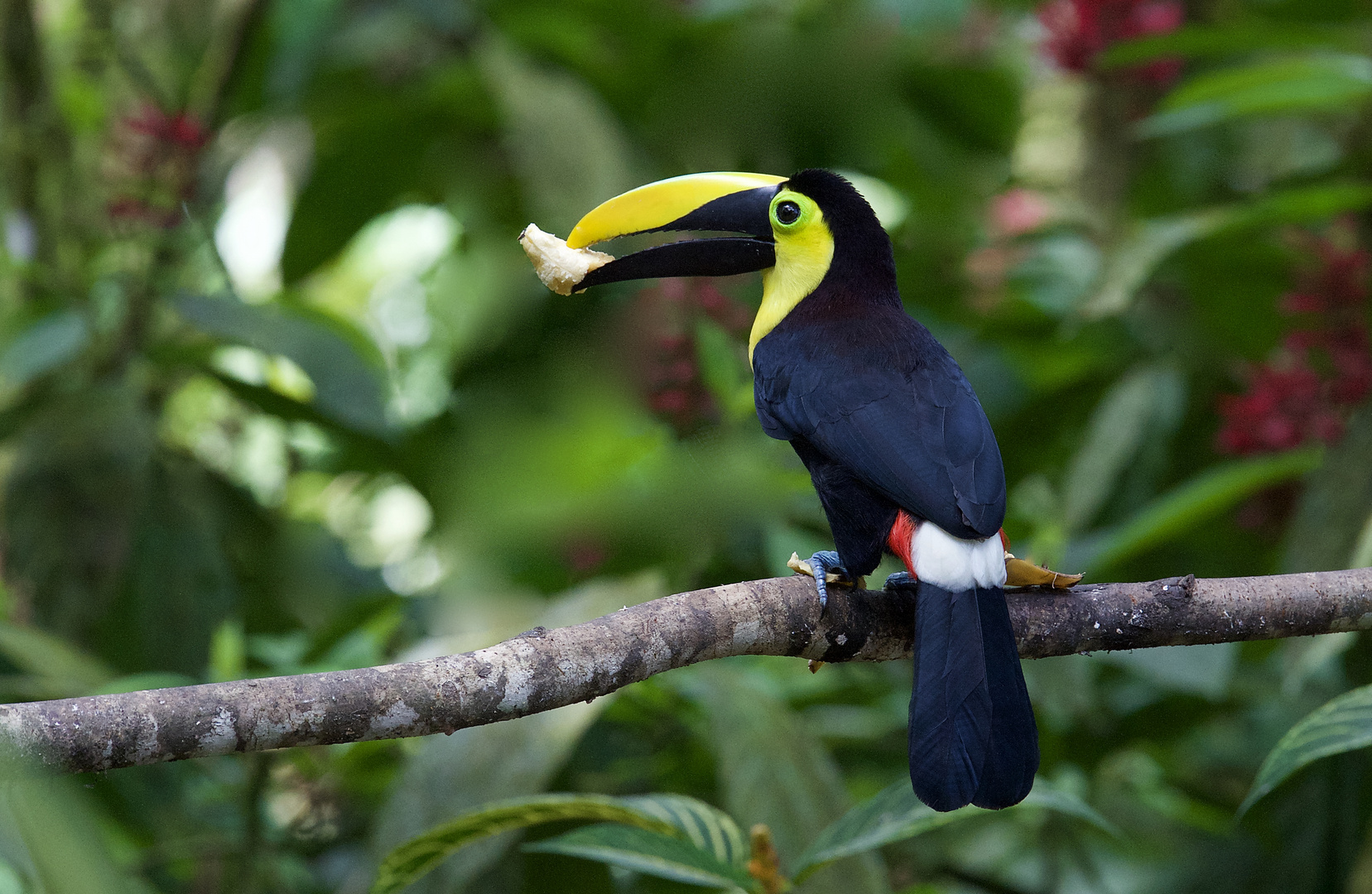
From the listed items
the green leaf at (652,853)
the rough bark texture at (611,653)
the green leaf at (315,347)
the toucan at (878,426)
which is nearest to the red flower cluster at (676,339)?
the toucan at (878,426)

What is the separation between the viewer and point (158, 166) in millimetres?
2793

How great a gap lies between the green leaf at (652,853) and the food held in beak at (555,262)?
2.80ft

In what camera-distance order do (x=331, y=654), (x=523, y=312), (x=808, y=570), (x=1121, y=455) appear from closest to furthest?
(x=808, y=570) < (x=331, y=654) < (x=1121, y=455) < (x=523, y=312)

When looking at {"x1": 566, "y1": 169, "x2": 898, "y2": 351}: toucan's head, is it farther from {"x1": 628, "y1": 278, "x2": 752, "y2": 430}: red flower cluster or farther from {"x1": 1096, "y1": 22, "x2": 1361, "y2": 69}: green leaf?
{"x1": 1096, "y1": 22, "x2": 1361, "y2": 69}: green leaf

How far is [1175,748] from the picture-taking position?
9.27ft

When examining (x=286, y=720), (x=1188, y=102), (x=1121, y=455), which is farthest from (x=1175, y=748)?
(x=286, y=720)

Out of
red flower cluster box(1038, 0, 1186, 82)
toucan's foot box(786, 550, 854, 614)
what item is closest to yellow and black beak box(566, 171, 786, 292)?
toucan's foot box(786, 550, 854, 614)

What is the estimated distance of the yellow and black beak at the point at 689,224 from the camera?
6.55ft

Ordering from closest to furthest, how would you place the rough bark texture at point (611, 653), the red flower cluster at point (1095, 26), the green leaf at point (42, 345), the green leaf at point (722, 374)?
the rough bark texture at point (611, 653), the green leaf at point (722, 374), the green leaf at point (42, 345), the red flower cluster at point (1095, 26)

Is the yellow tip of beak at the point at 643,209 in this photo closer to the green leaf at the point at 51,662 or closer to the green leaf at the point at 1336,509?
the green leaf at the point at 51,662

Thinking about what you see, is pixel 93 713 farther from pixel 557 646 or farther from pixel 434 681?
pixel 557 646

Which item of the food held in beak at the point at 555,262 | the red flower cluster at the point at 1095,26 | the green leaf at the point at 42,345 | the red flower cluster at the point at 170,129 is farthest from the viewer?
the red flower cluster at the point at 1095,26

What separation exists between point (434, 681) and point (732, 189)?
1.23m

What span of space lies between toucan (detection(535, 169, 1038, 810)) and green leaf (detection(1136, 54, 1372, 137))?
2.77ft
